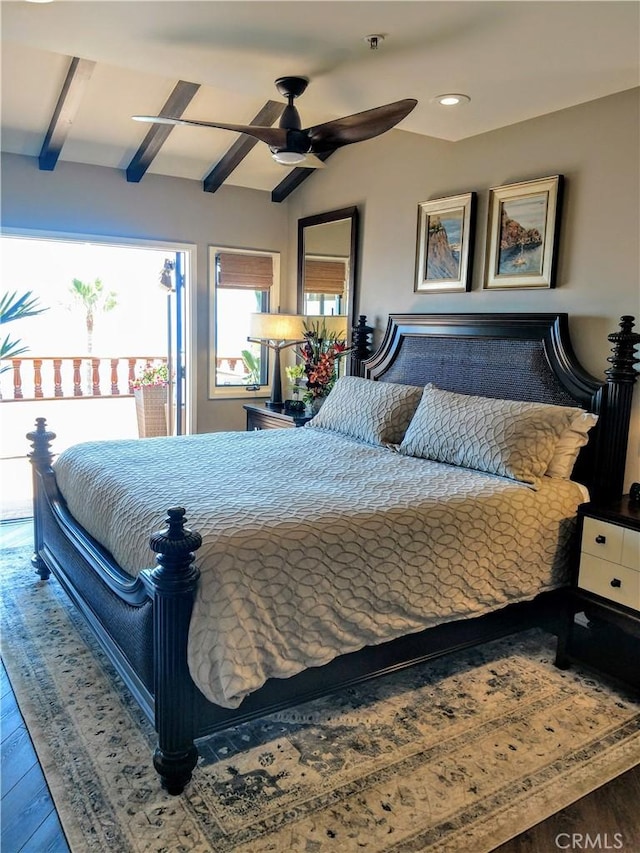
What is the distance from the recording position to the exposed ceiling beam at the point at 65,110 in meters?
3.63

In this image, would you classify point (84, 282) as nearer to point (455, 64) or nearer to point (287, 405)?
point (287, 405)

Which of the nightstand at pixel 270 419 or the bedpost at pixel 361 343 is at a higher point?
the bedpost at pixel 361 343

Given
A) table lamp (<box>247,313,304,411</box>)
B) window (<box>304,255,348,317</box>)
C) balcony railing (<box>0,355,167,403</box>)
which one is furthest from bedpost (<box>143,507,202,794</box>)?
balcony railing (<box>0,355,167,403</box>)

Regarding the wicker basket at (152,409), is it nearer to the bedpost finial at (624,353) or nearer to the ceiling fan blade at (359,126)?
the ceiling fan blade at (359,126)

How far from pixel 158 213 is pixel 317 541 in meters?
3.85

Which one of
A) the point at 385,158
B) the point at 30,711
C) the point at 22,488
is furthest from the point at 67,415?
the point at 30,711

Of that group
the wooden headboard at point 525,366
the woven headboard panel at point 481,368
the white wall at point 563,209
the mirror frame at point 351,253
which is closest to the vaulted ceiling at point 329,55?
the white wall at point 563,209

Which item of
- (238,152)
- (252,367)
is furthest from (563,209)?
(252,367)

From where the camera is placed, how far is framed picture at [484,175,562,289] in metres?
3.37

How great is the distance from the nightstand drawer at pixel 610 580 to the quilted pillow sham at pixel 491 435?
0.42 meters

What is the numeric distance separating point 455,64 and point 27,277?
8474 mm

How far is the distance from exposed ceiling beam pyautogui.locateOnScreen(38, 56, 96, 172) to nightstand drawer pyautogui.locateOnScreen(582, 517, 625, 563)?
3.49 m

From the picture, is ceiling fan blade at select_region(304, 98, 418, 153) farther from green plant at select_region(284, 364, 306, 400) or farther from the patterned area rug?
the patterned area rug

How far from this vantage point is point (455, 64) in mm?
2725
